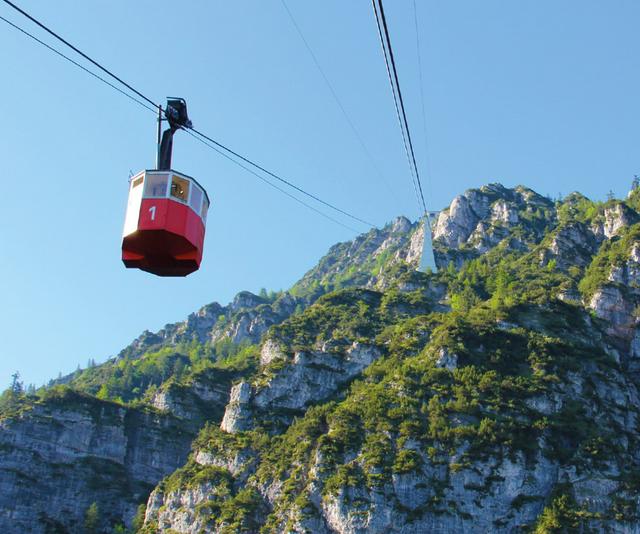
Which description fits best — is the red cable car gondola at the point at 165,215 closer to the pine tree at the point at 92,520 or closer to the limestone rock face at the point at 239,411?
the limestone rock face at the point at 239,411

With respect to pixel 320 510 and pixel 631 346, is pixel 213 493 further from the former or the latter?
pixel 631 346

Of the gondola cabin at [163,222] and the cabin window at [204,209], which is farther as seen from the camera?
the cabin window at [204,209]

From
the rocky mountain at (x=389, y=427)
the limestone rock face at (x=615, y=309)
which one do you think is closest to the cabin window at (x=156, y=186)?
the rocky mountain at (x=389, y=427)

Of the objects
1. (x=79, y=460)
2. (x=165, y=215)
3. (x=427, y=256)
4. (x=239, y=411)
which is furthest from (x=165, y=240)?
(x=427, y=256)

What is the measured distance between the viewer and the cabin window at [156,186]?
18969 mm

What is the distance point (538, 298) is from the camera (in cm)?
13362

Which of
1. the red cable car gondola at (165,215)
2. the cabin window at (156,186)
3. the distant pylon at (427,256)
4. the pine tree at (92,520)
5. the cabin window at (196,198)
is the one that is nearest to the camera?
the red cable car gondola at (165,215)

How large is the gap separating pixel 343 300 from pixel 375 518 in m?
74.9

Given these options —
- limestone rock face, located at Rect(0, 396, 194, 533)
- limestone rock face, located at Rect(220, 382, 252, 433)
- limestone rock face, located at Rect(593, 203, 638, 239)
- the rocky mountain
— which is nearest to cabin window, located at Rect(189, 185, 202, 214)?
the rocky mountain

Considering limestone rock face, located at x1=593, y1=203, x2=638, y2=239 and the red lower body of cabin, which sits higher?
limestone rock face, located at x1=593, y1=203, x2=638, y2=239

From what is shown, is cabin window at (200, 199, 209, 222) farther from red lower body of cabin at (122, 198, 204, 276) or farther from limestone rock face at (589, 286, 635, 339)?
limestone rock face at (589, 286, 635, 339)

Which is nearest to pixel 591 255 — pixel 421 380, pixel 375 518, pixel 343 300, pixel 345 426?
pixel 343 300

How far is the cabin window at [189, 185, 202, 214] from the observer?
64.1ft

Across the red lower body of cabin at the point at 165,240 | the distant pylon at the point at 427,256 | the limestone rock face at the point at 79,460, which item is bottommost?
the red lower body of cabin at the point at 165,240
